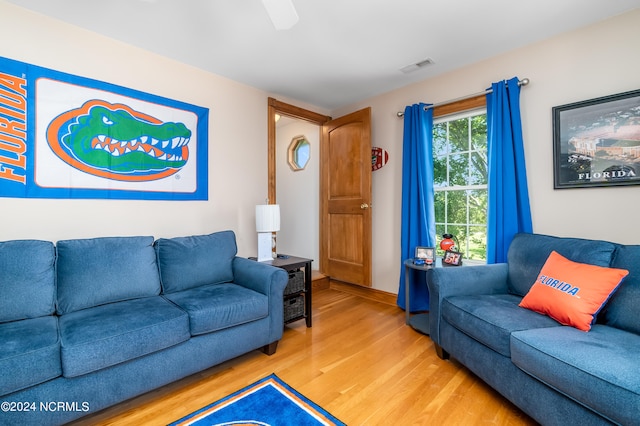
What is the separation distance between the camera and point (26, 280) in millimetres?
1674

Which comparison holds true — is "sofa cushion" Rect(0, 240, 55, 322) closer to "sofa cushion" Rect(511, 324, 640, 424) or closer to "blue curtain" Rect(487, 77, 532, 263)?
"sofa cushion" Rect(511, 324, 640, 424)

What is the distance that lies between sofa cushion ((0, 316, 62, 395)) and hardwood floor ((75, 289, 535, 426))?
0.43m

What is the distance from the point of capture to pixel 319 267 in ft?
13.8

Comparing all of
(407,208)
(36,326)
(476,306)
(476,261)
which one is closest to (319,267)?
(407,208)

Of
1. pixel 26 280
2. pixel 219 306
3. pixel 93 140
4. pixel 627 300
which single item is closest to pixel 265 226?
pixel 219 306

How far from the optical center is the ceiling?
1950mm

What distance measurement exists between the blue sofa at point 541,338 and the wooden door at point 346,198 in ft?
4.70

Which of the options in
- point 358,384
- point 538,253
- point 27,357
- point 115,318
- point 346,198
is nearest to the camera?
point 27,357

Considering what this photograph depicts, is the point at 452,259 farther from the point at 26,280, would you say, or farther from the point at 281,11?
the point at 26,280

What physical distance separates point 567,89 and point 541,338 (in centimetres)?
199

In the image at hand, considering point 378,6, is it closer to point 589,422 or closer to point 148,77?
point 148,77

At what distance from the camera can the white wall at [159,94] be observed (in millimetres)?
1981

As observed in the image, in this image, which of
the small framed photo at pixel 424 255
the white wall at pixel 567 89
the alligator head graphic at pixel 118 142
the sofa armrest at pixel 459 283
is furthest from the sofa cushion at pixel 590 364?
the alligator head graphic at pixel 118 142

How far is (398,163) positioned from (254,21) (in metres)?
2.06
